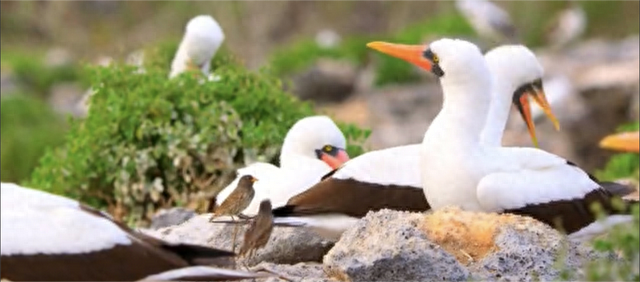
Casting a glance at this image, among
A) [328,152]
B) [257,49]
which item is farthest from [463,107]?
[257,49]

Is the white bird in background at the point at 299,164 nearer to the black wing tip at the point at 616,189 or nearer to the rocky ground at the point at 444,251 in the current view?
the rocky ground at the point at 444,251

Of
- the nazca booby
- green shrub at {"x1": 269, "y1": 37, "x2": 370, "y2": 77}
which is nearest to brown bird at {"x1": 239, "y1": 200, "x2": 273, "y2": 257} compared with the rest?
the nazca booby

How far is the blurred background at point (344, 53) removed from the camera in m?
19.6

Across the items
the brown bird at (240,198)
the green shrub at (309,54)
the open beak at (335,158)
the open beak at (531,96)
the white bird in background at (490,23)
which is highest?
the green shrub at (309,54)

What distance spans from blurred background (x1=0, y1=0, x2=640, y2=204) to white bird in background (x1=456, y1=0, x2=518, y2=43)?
0.28 feet

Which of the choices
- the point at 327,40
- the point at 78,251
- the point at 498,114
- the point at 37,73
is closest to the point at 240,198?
the point at 78,251

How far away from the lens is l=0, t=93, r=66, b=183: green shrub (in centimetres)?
1700

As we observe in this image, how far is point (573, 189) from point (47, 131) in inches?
496

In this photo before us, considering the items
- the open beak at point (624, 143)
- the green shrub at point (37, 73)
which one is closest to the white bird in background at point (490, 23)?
the green shrub at point (37, 73)

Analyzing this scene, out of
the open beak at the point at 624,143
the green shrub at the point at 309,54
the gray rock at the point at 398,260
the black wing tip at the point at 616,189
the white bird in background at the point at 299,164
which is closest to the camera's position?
the gray rock at the point at 398,260

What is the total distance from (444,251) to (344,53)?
76.7ft

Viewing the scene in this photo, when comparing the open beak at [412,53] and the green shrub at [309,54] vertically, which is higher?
the green shrub at [309,54]

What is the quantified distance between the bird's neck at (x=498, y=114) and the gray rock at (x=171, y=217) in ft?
6.30

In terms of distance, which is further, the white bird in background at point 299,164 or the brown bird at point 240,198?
the white bird in background at point 299,164
